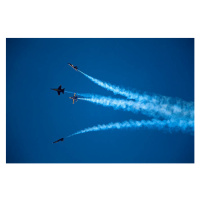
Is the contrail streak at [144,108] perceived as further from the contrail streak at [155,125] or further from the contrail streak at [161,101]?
the contrail streak at [155,125]

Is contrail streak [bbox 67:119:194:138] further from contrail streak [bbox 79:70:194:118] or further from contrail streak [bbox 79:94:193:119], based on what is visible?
contrail streak [bbox 79:70:194:118]

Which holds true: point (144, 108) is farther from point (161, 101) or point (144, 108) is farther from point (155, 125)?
point (155, 125)

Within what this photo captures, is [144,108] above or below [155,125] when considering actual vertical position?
above

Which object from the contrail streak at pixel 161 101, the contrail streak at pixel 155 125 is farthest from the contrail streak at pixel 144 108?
the contrail streak at pixel 155 125

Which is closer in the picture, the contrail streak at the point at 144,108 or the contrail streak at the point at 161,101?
the contrail streak at the point at 161,101

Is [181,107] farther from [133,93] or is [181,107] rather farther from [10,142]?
[10,142]

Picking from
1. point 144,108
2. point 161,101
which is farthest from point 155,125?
point 161,101

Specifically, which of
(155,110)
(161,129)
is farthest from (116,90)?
(161,129)

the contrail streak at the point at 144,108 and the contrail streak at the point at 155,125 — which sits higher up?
the contrail streak at the point at 144,108
